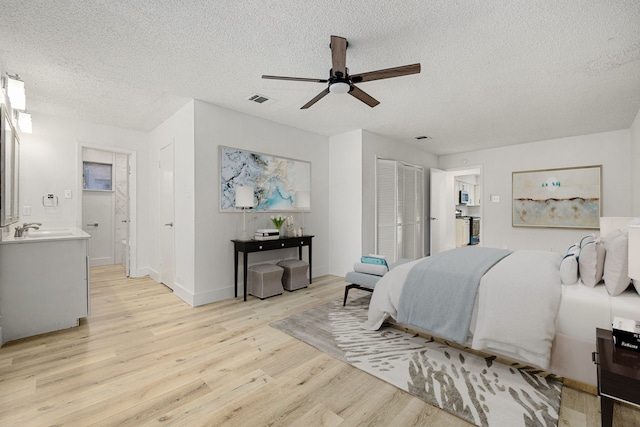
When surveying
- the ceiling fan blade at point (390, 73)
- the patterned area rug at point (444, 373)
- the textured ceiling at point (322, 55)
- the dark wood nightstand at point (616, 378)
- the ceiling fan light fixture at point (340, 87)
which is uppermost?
the textured ceiling at point (322, 55)

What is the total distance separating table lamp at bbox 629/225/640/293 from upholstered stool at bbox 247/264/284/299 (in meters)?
3.29

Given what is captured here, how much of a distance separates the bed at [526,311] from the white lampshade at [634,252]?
0.45 m

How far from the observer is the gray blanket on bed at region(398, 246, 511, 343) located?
2.14 m

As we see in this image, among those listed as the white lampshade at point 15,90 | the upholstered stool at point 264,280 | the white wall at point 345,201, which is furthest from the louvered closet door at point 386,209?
the white lampshade at point 15,90

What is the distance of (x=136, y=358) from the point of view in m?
2.31

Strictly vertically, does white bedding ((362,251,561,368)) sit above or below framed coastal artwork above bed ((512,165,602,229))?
below

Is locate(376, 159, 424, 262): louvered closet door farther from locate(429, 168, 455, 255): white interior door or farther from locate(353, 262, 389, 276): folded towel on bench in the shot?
locate(353, 262, 389, 276): folded towel on bench

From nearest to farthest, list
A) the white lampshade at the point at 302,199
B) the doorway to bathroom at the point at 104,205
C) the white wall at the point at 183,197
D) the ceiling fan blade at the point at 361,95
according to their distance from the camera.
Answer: the ceiling fan blade at the point at 361,95 → the white wall at the point at 183,197 → the white lampshade at the point at 302,199 → the doorway to bathroom at the point at 104,205

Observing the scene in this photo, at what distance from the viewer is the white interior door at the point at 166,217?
4.15 metres

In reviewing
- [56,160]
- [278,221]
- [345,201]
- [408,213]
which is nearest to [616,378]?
[278,221]

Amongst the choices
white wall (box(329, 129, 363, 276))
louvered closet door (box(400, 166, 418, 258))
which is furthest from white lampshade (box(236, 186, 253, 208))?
louvered closet door (box(400, 166, 418, 258))

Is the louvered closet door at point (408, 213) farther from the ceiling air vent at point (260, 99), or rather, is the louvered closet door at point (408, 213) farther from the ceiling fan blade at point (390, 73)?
the ceiling fan blade at point (390, 73)

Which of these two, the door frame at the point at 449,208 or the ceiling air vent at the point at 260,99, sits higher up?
the ceiling air vent at the point at 260,99

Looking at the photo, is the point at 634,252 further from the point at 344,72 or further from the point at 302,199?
the point at 302,199
